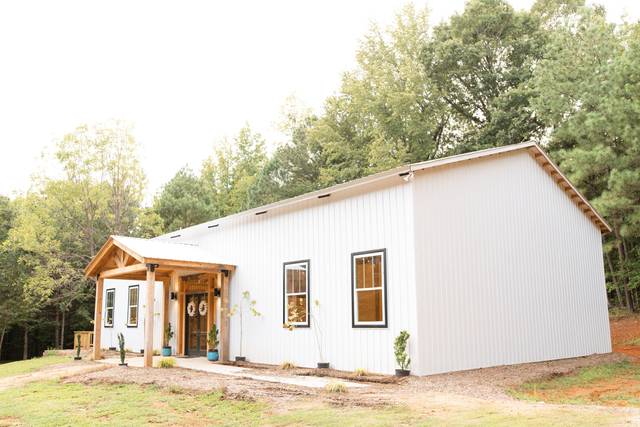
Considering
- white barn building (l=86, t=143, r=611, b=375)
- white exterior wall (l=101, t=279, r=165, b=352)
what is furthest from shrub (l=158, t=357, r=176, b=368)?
white exterior wall (l=101, t=279, r=165, b=352)

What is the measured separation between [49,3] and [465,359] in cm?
1438

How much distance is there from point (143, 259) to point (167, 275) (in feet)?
14.7

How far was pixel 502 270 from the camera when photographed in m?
12.5

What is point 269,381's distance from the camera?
10.4 m

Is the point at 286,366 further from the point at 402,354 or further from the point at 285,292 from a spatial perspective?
the point at 402,354

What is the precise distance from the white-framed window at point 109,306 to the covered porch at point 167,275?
463 cm

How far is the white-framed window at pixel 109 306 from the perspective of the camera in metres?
21.8

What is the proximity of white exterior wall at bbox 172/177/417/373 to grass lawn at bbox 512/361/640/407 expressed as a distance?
2450 millimetres

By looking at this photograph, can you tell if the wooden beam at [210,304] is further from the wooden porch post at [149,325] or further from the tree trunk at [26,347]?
the tree trunk at [26,347]

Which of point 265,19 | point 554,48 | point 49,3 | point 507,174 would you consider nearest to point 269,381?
point 507,174

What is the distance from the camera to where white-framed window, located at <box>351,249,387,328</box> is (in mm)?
11273

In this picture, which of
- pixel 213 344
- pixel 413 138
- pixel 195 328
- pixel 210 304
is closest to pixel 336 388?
pixel 213 344

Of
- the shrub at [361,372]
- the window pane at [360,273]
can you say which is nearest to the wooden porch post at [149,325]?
the window pane at [360,273]

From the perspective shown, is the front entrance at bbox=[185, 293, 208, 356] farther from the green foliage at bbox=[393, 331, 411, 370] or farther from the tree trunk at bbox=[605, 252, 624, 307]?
the tree trunk at bbox=[605, 252, 624, 307]
